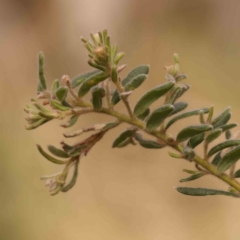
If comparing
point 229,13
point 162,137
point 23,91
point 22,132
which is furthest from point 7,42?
point 162,137

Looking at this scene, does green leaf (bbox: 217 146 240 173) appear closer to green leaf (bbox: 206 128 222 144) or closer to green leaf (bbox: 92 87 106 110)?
green leaf (bbox: 206 128 222 144)

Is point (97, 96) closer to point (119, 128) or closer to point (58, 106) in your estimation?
point (58, 106)

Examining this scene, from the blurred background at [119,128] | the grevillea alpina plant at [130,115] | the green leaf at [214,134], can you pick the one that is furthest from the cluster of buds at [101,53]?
the blurred background at [119,128]

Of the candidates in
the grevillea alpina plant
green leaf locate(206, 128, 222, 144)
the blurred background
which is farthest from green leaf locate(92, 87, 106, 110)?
the blurred background

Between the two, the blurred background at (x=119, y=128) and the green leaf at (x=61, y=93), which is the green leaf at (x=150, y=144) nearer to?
the green leaf at (x=61, y=93)

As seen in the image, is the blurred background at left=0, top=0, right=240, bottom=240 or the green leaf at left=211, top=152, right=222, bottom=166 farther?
the blurred background at left=0, top=0, right=240, bottom=240

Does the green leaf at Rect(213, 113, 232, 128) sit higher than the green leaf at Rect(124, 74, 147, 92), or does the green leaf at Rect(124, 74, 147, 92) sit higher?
the green leaf at Rect(124, 74, 147, 92)

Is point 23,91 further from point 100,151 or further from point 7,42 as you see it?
point 100,151
